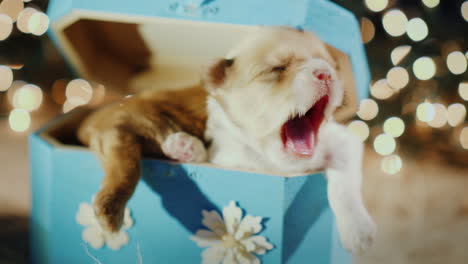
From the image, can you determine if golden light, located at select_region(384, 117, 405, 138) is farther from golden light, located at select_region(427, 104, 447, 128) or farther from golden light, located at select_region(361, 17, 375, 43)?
golden light, located at select_region(361, 17, 375, 43)

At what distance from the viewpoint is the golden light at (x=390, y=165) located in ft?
4.44

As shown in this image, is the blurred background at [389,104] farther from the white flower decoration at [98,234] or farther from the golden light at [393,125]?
the white flower decoration at [98,234]

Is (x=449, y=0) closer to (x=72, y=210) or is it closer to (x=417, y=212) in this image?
(x=417, y=212)

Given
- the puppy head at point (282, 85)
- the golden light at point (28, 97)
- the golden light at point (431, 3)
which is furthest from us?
the golden light at point (28, 97)

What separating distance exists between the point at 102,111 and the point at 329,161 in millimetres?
438

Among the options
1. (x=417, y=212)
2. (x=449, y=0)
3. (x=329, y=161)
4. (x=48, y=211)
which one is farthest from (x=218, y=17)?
(x=417, y=212)

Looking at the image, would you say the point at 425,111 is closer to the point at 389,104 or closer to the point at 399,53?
the point at 389,104

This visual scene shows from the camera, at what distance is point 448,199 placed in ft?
3.94

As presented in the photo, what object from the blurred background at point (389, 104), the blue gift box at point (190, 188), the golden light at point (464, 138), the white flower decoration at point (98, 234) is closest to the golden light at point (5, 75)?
the blurred background at point (389, 104)

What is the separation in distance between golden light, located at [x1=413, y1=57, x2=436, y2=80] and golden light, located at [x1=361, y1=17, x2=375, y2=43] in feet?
0.47

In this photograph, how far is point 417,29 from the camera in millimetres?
962

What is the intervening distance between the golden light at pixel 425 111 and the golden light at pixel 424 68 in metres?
0.12

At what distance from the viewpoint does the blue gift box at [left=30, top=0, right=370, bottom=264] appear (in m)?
0.58

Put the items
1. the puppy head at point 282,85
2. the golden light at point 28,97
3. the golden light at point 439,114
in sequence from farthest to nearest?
the golden light at point 439,114
the golden light at point 28,97
the puppy head at point 282,85
